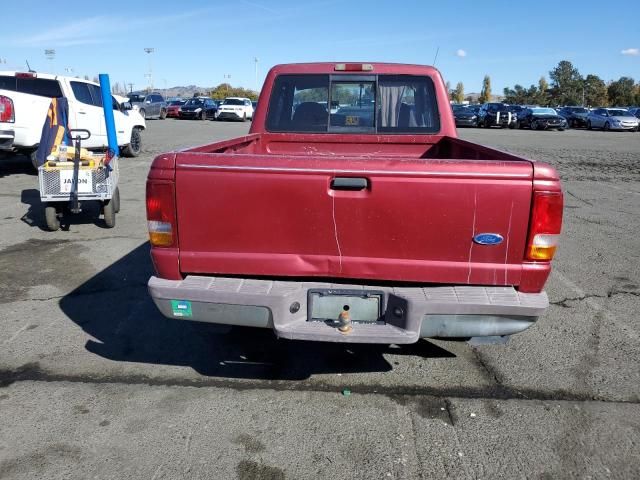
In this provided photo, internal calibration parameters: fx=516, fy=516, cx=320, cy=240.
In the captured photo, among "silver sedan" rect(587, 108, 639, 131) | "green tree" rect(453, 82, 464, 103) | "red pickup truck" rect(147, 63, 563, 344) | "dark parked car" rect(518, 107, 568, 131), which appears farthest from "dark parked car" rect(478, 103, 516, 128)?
"green tree" rect(453, 82, 464, 103)

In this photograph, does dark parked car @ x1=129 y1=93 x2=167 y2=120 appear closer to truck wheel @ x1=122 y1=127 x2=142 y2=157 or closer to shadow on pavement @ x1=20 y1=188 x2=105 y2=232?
truck wheel @ x1=122 y1=127 x2=142 y2=157

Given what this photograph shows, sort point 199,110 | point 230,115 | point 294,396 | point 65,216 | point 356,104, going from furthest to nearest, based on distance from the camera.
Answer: point 199,110
point 230,115
point 65,216
point 356,104
point 294,396

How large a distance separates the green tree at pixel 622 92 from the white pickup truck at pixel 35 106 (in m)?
72.2

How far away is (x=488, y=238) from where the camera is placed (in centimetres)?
288

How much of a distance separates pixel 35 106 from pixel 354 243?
1013 centimetres

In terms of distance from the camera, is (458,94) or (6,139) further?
(458,94)

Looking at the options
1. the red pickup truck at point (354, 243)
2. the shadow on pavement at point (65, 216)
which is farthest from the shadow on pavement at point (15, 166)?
the red pickup truck at point (354, 243)

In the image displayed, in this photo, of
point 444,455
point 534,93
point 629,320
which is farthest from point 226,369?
point 534,93

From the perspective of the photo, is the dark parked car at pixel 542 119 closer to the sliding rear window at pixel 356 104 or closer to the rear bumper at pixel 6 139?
the rear bumper at pixel 6 139

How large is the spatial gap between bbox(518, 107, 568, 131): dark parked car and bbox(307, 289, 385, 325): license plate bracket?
35487 millimetres

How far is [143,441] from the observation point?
9.66 feet

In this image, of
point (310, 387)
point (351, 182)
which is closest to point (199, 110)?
point (310, 387)

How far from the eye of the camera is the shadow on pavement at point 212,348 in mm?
3793

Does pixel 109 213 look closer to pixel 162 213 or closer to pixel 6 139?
pixel 6 139
